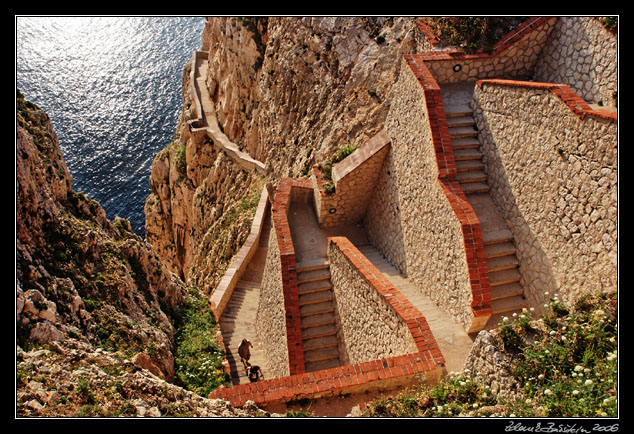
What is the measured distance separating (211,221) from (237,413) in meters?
18.9

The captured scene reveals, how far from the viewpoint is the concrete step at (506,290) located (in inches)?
367

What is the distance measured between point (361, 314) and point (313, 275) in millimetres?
2101

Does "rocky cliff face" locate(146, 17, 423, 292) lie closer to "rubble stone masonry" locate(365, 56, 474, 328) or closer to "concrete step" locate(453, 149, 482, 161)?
"rubble stone masonry" locate(365, 56, 474, 328)

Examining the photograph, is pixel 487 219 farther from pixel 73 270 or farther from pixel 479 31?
pixel 73 270

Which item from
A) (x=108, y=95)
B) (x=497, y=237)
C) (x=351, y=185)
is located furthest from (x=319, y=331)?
(x=108, y=95)

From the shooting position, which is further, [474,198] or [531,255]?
[474,198]

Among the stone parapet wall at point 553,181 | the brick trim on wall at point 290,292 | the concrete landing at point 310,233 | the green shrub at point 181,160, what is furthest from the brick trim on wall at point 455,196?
the green shrub at point 181,160

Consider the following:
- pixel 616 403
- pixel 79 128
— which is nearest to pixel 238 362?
pixel 616 403

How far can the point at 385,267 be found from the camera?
12.2 meters

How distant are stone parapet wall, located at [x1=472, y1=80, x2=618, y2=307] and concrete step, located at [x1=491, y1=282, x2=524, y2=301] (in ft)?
0.56

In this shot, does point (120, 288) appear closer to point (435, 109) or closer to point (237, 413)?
point (237, 413)

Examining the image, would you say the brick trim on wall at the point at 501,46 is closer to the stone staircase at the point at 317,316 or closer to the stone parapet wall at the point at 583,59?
the stone parapet wall at the point at 583,59

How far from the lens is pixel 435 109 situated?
10.6 meters

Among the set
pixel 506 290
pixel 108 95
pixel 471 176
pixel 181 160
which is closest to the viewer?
pixel 506 290
